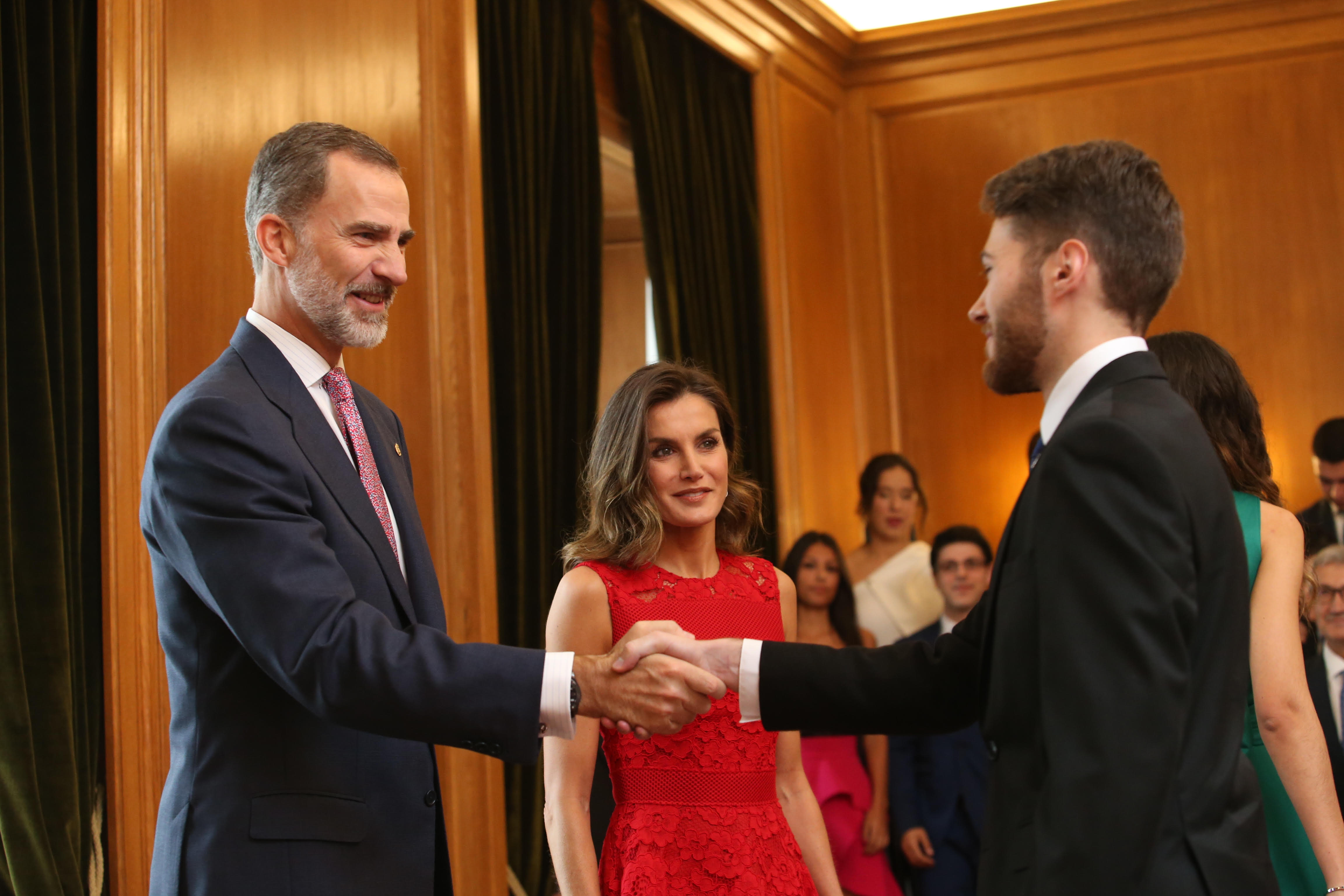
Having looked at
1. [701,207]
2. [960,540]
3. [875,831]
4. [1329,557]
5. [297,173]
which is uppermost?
[701,207]

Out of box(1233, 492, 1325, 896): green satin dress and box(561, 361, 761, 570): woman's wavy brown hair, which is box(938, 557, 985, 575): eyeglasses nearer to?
box(561, 361, 761, 570): woman's wavy brown hair

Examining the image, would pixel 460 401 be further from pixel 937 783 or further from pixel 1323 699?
pixel 1323 699

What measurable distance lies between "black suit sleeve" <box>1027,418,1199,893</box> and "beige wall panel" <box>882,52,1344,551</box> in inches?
228

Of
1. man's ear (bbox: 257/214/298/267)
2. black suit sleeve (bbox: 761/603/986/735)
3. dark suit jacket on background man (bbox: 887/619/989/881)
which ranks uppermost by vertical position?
man's ear (bbox: 257/214/298/267)

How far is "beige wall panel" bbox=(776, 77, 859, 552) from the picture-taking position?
670 cm

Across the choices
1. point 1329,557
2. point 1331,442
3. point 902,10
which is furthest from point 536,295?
point 902,10

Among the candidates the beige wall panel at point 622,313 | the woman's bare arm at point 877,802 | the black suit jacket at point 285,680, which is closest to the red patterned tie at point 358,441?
the black suit jacket at point 285,680

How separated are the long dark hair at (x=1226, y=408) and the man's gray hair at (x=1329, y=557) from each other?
156cm

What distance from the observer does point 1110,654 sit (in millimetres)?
1501

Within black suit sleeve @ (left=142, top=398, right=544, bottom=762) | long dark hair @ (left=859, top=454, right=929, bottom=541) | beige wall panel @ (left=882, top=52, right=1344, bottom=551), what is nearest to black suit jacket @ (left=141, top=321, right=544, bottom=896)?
black suit sleeve @ (left=142, top=398, right=544, bottom=762)

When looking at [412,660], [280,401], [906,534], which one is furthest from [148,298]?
[906,534]

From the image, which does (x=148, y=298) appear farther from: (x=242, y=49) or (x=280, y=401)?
(x=280, y=401)

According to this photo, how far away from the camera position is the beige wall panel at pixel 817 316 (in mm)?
6695

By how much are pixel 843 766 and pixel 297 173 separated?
304 centimetres
